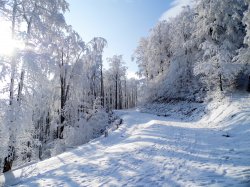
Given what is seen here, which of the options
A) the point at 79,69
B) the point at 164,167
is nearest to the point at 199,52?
the point at 79,69

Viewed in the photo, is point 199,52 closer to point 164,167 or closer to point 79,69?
point 79,69

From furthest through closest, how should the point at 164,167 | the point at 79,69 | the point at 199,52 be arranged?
1. the point at 199,52
2. the point at 79,69
3. the point at 164,167

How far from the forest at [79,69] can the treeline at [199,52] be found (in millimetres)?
105

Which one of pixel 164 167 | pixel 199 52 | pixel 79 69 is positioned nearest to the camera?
pixel 164 167

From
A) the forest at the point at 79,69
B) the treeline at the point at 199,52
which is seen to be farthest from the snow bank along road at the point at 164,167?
the treeline at the point at 199,52

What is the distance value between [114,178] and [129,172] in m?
0.71

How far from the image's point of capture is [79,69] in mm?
29156

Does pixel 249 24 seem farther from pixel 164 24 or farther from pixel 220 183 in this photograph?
pixel 164 24

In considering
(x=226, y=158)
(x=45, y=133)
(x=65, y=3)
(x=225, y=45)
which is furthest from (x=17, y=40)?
(x=45, y=133)

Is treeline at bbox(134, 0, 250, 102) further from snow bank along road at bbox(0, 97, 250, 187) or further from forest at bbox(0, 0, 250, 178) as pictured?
snow bank along road at bbox(0, 97, 250, 187)

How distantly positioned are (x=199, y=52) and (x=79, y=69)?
18625 mm

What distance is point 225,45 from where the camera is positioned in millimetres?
28047

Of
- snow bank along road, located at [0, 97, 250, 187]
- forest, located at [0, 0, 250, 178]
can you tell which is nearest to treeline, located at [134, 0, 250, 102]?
forest, located at [0, 0, 250, 178]

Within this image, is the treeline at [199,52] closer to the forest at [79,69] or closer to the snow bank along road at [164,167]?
the forest at [79,69]
